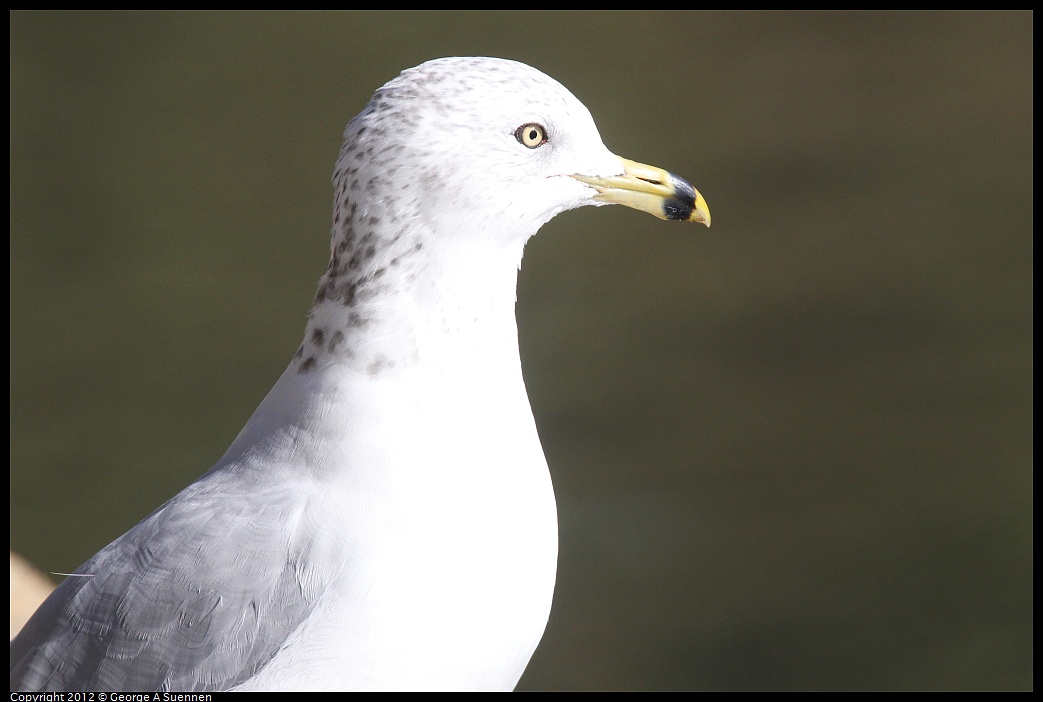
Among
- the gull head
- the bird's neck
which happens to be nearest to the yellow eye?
the gull head

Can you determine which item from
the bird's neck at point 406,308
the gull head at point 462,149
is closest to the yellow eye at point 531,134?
the gull head at point 462,149

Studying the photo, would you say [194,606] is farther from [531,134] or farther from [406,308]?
[531,134]

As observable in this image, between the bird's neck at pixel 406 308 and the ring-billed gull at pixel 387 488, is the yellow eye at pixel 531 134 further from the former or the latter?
the bird's neck at pixel 406 308

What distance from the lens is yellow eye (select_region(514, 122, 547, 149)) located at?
1.27 m

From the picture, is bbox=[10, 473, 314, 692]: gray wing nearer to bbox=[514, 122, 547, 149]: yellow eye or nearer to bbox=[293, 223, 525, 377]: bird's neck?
bbox=[293, 223, 525, 377]: bird's neck

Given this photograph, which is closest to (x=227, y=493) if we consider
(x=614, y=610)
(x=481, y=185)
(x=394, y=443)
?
(x=394, y=443)

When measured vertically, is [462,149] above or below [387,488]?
above

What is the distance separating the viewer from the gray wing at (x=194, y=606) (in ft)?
3.95

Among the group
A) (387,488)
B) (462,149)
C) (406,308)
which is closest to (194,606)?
(387,488)

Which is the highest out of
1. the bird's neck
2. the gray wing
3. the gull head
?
the gull head

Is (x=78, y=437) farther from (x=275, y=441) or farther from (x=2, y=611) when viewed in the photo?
(x=275, y=441)

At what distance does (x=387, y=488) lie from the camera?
120 cm

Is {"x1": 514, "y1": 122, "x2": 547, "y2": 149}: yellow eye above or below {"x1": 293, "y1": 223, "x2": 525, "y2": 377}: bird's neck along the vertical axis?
above

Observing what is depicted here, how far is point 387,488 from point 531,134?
0.40m
